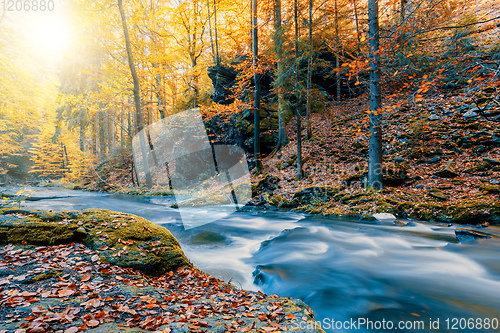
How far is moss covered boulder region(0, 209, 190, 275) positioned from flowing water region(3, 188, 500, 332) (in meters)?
1.71

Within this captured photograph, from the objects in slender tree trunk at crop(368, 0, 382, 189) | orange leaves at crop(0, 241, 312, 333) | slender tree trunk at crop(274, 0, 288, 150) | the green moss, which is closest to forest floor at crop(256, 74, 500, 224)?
slender tree trunk at crop(368, 0, 382, 189)

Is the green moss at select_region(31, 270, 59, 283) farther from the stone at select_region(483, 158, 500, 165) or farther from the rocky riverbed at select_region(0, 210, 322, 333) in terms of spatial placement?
the stone at select_region(483, 158, 500, 165)

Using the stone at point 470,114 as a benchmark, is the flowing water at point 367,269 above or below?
below

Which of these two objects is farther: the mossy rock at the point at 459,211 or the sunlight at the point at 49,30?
the sunlight at the point at 49,30

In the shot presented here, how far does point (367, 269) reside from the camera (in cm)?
450

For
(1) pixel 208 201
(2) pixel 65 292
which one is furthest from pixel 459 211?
(1) pixel 208 201

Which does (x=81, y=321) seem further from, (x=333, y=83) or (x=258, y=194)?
(x=333, y=83)

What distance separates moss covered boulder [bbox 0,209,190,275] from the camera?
122 inches

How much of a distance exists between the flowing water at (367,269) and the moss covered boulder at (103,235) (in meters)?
1.71

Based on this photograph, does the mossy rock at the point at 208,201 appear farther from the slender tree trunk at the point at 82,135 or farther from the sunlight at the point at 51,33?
the slender tree trunk at the point at 82,135

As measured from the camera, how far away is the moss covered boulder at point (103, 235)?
3.11m

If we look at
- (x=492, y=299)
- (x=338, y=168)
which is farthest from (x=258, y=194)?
(x=492, y=299)

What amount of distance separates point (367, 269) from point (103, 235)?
5.30 meters

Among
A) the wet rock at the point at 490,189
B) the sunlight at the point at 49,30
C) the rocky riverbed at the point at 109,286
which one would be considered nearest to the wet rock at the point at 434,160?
the wet rock at the point at 490,189
